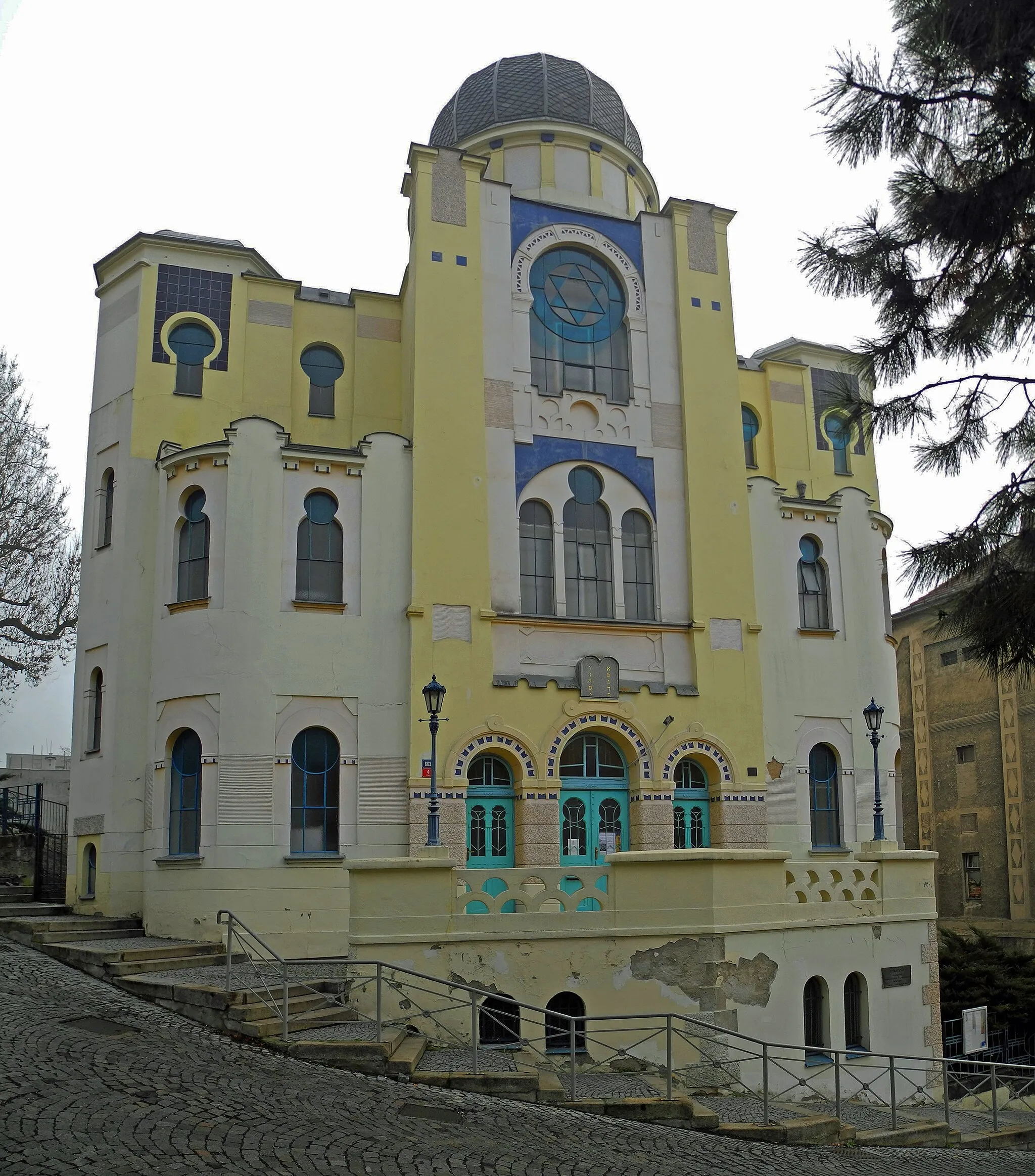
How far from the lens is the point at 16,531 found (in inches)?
1170

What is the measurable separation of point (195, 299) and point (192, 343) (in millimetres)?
911

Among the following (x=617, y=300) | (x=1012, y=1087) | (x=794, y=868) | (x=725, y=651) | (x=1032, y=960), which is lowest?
(x=1012, y=1087)

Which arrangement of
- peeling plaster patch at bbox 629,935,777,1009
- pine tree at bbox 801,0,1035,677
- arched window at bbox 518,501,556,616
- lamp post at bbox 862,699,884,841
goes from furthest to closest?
arched window at bbox 518,501,556,616 → lamp post at bbox 862,699,884,841 → peeling plaster patch at bbox 629,935,777,1009 → pine tree at bbox 801,0,1035,677

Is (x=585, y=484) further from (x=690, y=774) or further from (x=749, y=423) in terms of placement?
(x=690, y=774)

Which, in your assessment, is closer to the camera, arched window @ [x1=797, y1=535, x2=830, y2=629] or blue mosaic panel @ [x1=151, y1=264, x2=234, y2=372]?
blue mosaic panel @ [x1=151, y1=264, x2=234, y2=372]

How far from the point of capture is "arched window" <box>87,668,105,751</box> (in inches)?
894

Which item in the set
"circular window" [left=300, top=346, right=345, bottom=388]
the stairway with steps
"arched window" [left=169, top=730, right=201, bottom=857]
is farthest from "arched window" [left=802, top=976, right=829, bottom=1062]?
"circular window" [left=300, top=346, right=345, bottom=388]

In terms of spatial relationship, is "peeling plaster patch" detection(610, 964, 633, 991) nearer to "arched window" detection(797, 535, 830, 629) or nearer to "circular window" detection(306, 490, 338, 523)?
"circular window" detection(306, 490, 338, 523)

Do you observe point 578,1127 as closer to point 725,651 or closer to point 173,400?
point 725,651

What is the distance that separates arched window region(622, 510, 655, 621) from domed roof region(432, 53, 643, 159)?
941 cm

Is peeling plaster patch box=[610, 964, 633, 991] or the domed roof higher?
the domed roof

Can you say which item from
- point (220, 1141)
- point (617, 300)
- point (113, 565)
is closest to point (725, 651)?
point (617, 300)

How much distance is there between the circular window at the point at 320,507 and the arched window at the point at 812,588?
32.6 ft

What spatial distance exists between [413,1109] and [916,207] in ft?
31.7
